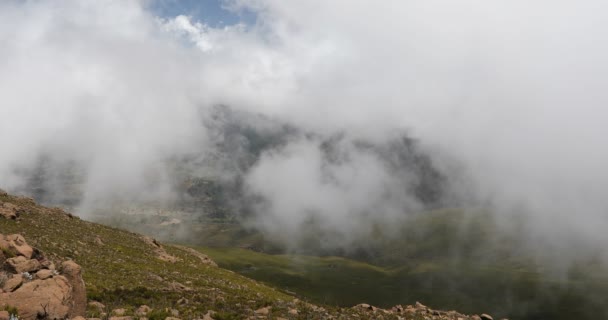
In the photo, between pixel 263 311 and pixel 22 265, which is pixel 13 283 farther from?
pixel 263 311

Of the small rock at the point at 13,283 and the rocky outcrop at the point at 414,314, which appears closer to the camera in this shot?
the small rock at the point at 13,283

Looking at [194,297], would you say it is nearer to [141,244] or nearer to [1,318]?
[1,318]

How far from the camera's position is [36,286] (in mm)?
22812

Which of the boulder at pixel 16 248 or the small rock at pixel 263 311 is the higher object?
the small rock at pixel 263 311

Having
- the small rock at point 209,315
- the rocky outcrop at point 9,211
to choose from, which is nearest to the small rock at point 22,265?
the small rock at point 209,315

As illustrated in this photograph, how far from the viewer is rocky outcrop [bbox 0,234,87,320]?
2135cm

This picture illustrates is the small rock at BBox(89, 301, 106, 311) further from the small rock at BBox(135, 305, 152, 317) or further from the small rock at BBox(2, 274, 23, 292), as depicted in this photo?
the small rock at BBox(2, 274, 23, 292)

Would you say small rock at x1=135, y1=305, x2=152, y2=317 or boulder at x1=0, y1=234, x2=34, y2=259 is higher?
boulder at x1=0, y1=234, x2=34, y2=259

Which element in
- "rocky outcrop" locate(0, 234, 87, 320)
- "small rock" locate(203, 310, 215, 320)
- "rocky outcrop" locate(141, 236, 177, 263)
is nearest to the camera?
"rocky outcrop" locate(0, 234, 87, 320)

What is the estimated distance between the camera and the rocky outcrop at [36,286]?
70.0 ft

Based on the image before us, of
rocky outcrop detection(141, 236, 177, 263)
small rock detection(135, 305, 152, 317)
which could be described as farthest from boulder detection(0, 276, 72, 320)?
rocky outcrop detection(141, 236, 177, 263)

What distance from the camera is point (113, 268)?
1905 inches

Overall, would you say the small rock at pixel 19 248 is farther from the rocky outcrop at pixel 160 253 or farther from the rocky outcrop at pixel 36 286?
the rocky outcrop at pixel 160 253

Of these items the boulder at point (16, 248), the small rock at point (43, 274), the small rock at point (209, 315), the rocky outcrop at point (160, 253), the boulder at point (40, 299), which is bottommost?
the boulder at point (40, 299)
